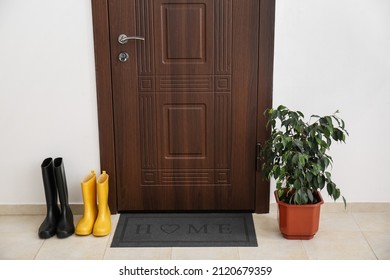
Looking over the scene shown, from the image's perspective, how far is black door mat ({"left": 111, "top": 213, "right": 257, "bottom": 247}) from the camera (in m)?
3.10

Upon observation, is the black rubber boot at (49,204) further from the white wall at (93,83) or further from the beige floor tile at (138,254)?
the beige floor tile at (138,254)

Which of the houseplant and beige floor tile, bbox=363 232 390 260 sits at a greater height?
the houseplant

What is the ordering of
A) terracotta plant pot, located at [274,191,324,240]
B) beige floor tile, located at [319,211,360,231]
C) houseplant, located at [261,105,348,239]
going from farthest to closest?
beige floor tile, located at [319,211,360,231] < terracotta plant pot, located at [274,191,324,240] < houseplant, located at [261,105,348,239]

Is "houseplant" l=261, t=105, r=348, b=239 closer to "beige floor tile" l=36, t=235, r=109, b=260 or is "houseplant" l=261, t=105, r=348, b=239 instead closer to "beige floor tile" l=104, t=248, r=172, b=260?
"beige floor tile" l=104, t=248, r=172, b=260

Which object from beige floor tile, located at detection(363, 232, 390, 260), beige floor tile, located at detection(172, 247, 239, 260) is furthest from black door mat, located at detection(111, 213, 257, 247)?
beige floor tile, located at detection(363, 232, 390, 260)

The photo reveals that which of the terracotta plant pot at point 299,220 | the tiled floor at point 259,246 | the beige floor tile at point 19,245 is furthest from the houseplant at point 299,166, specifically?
the beige floor tile at point 19,245

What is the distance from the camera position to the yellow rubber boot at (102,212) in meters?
3.19

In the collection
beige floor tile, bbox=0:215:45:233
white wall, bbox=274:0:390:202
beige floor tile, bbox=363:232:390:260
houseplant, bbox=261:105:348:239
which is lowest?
beige floor tile, bbox=363:232:390:260

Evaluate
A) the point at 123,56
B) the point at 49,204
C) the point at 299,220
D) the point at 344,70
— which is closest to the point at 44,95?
Result: the point at 123,56

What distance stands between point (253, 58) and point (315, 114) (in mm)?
456

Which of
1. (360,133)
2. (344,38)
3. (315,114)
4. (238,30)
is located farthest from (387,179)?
(238,30)

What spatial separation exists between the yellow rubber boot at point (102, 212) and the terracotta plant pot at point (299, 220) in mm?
904

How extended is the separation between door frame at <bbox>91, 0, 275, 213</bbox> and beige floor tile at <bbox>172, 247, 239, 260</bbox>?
49cm

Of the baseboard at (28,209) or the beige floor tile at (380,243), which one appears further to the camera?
the baseboard at (28,209)
